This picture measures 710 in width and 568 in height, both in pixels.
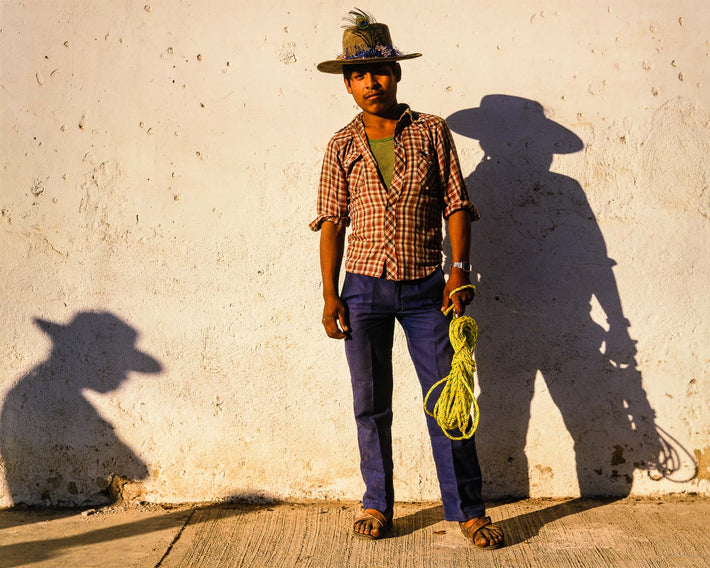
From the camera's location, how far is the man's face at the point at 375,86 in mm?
3430

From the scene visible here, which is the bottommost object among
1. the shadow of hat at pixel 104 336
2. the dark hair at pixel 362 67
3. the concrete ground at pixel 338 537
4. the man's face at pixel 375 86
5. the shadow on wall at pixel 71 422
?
the concrete ground at pixel 338 537

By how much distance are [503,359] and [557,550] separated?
3.28 ft

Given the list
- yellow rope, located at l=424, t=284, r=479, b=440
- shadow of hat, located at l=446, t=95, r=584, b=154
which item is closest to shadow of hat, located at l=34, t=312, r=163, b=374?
yellow rope, located at l=424, t=284, r=479, b=440

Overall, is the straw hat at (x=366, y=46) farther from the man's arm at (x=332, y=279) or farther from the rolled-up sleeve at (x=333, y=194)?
the man's arm at (x=332, y=279)

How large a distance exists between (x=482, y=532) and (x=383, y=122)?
191 centimetres

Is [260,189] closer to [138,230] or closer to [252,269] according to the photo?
[252,269]

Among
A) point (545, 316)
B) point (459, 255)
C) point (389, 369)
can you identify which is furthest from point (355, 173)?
point (545, 316)

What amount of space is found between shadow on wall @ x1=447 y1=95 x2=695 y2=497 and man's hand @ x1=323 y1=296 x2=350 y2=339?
0.83 m

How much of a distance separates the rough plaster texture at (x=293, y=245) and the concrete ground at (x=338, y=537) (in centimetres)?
14

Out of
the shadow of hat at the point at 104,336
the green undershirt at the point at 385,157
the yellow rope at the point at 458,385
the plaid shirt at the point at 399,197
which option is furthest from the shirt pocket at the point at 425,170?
the shadow of hat at the point at 104,336

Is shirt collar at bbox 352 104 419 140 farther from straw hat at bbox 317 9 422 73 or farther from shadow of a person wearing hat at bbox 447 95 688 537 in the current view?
shadow of a person wearing hat at bbox 447 95 688 537

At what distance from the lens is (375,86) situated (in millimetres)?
3430

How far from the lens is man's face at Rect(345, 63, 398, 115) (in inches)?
135

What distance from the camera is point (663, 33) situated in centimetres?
383
